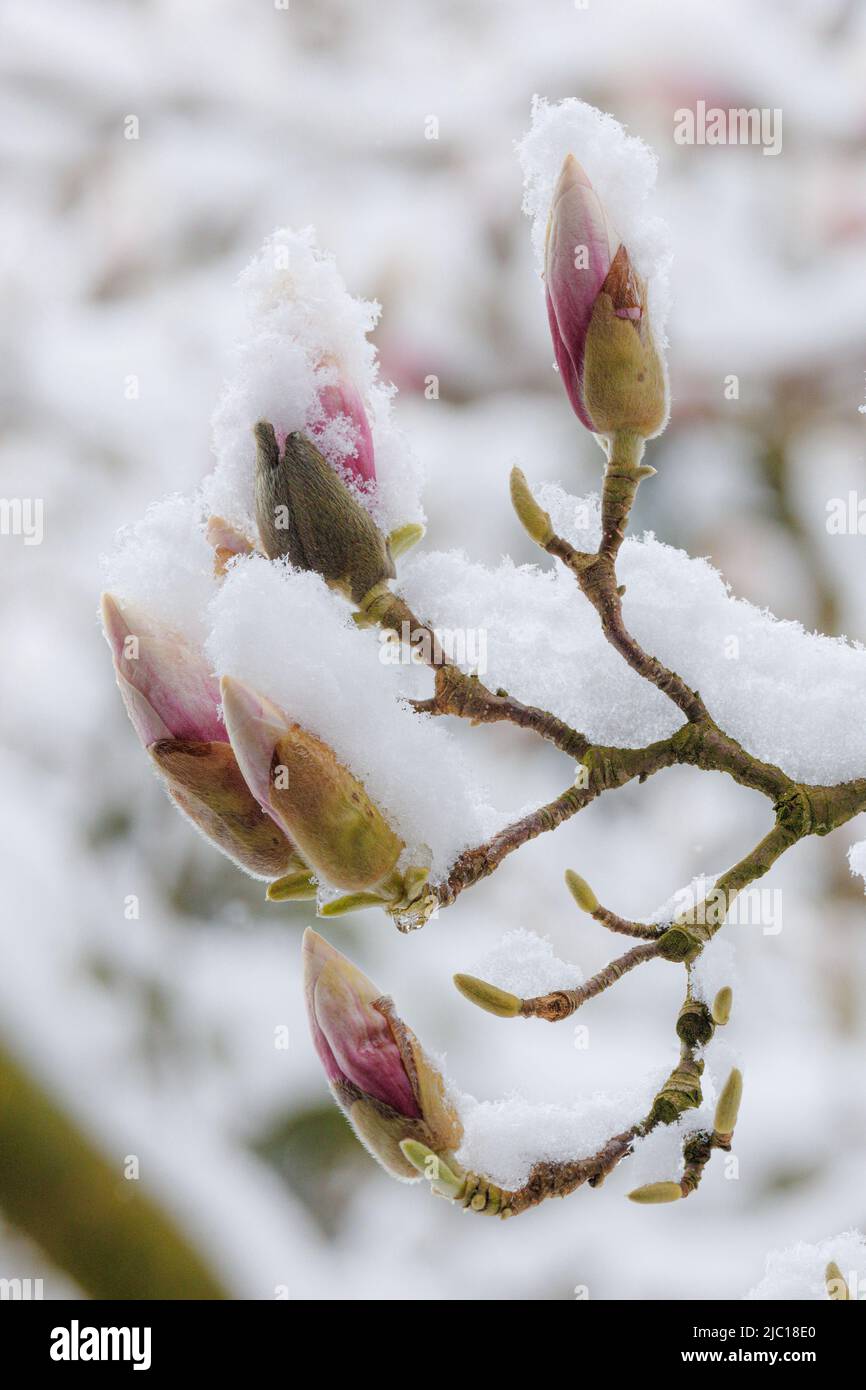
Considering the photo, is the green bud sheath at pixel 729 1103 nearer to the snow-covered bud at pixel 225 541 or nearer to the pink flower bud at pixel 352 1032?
the pink flower bud at pixel 352 1032

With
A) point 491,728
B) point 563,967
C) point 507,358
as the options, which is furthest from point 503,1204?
point 507,358

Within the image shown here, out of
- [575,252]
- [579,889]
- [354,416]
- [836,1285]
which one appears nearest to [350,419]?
[354,416]

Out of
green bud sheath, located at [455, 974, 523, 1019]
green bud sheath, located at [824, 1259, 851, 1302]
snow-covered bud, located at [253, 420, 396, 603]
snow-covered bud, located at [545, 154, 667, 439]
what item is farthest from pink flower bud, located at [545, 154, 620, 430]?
green bud sheath, located at [824, 1259, 851, 1302]

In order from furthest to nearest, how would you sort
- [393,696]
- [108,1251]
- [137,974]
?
[137,974], [108,1251], [393,696]

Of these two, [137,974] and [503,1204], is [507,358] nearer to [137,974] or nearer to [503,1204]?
[137,974]

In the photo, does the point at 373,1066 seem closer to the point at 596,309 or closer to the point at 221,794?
the point at 221,794

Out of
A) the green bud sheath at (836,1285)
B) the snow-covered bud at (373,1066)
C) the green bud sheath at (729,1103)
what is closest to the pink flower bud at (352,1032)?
the snow-covered bud at (373,1066)
